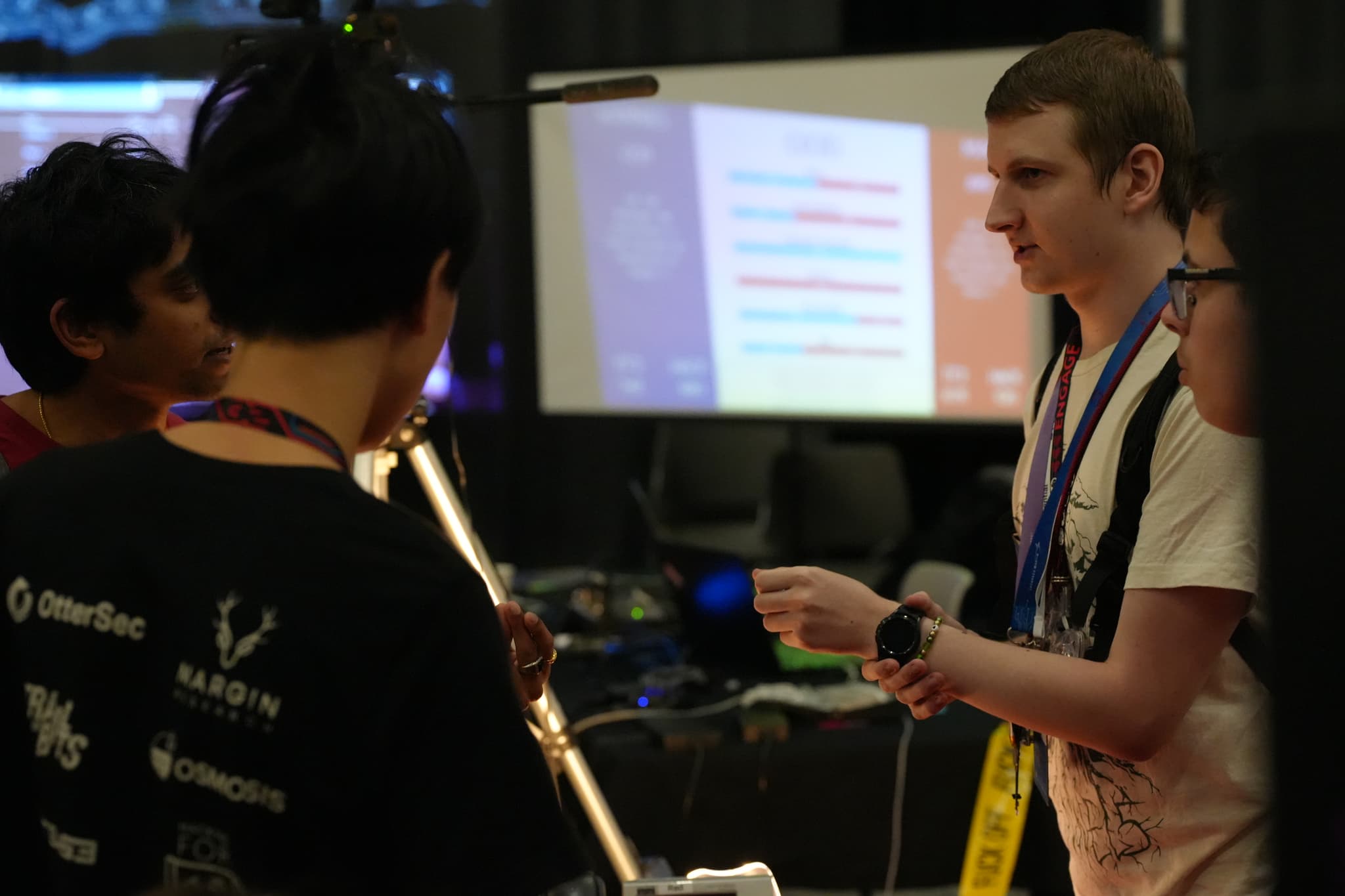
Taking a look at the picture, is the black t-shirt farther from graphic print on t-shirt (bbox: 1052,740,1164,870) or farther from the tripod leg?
the tripod leg

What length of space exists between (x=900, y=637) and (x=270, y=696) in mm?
707

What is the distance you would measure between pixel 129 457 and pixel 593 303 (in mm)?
2634

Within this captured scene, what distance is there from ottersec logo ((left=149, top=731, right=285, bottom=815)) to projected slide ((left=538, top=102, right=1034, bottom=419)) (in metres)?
2.57

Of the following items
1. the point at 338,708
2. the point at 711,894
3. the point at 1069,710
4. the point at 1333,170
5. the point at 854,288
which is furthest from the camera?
the point at 854,288

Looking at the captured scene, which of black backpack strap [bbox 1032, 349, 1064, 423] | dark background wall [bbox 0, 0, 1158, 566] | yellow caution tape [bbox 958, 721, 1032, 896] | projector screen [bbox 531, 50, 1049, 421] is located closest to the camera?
black backpack strap [bbox 1032, 349, 1064, 423]

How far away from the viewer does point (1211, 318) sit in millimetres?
1107

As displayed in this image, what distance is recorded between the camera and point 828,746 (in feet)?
7.18

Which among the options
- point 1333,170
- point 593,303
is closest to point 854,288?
point 593,303

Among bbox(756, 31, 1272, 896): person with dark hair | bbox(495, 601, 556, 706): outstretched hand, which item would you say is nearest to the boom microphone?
bbox(756, 31, 1272, 896): person with dark hair

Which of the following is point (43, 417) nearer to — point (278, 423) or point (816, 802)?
point (278, 423)

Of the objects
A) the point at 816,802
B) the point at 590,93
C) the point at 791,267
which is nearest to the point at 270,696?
the point at 590,93

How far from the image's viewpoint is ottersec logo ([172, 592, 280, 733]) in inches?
29.9

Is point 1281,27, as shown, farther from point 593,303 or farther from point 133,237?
point 133,237

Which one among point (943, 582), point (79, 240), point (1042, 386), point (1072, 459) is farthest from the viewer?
point (943, 582)
